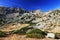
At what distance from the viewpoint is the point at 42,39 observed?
20688 mm

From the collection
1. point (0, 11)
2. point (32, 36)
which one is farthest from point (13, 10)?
point (32, 36)

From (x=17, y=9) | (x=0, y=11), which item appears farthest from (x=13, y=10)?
(x=0, y=11)

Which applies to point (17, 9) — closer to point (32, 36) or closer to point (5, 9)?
point (5, 9)

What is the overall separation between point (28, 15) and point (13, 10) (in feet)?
164

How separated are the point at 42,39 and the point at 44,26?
36698 mm

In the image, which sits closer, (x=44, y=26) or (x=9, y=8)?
(x=44, y=26)

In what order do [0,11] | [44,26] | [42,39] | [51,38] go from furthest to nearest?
[0,11] → [44,26] → [51,38] → [42,39]

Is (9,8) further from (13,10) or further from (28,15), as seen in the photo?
(28,15)

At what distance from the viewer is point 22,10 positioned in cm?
15912

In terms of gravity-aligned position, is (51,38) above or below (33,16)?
below

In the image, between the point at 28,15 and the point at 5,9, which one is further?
the point at 5,9

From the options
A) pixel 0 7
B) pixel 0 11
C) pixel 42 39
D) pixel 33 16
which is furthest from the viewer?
pixel 0 7

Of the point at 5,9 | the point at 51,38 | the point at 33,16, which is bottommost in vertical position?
the point at 51,38

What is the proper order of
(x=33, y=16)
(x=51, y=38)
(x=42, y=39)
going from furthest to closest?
(x=33, y=16), (x=51, y=38), (x=42, y=39)
